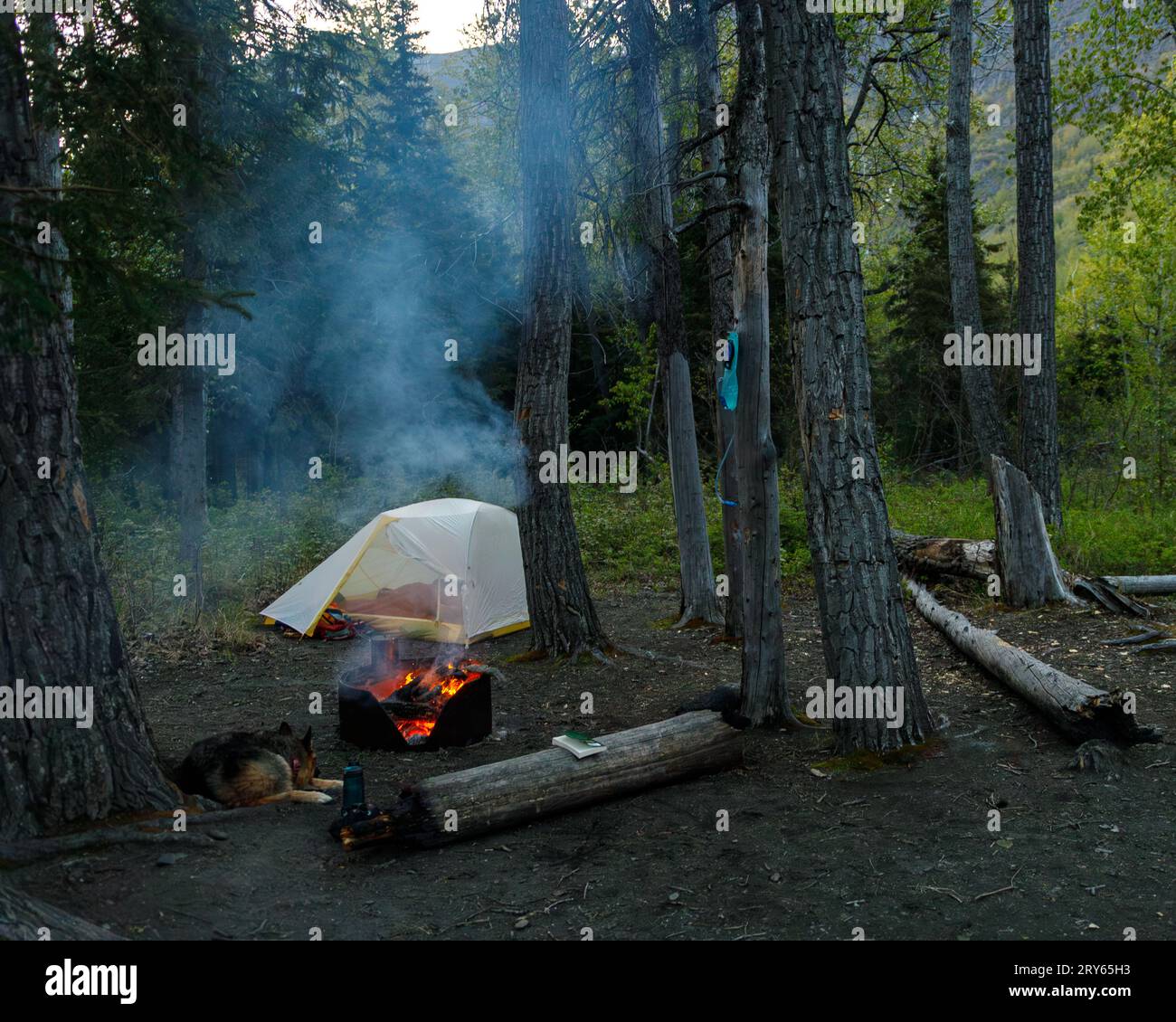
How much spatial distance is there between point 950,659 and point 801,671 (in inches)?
57.7

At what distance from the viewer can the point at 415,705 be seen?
7180mm

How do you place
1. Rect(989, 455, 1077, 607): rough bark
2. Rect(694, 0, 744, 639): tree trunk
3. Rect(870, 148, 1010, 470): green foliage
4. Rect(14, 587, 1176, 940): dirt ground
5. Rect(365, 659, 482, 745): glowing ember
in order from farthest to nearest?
Rect(870, 148, 1010, 470): green foliage, Rect(989, 455, 1077, 607): rough bark, Rect(694, 0, 744, 639): tree trunk, Rect(365, 659, 482, 745): glowing ember, Rect(14, 587, 1176, 940): dirt ground

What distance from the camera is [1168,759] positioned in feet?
18.6

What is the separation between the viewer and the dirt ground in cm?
407

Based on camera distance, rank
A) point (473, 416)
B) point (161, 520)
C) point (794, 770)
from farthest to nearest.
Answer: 1. point (473, 416)
2. point (161, 520)
3. point (794, 770)

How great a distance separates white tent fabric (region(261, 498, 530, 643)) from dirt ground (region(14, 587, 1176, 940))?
4551 mm

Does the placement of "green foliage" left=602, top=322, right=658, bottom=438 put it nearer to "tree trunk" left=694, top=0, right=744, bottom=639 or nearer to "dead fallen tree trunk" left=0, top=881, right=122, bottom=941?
"tree trunk" left=694, top=0, right=744, bottom=639

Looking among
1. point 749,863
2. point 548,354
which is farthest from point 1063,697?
point 548,354

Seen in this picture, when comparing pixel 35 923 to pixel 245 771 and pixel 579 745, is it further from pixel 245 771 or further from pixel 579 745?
pixel 579 745

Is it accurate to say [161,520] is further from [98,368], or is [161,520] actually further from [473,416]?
[473,416]

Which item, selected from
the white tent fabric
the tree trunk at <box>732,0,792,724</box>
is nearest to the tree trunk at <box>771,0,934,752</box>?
the tree trunk at <box>732,0,792,724</box>

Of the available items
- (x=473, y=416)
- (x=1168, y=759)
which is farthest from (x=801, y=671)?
(x=473, y=416)
